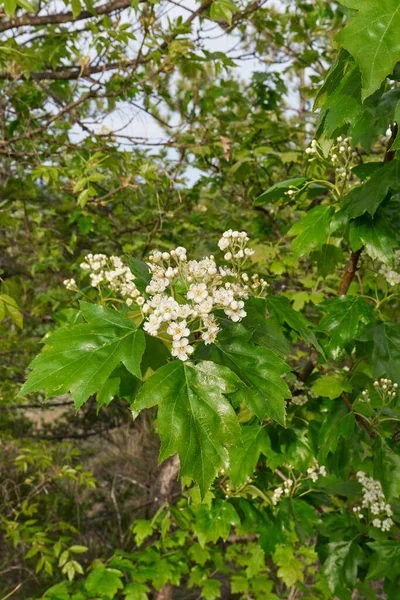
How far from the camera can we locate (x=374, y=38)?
1.08 m

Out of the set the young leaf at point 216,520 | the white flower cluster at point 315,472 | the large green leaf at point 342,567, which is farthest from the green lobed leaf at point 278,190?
the large green leaf at point 342,567

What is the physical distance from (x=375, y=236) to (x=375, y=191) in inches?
6.6

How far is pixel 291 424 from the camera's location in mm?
2113

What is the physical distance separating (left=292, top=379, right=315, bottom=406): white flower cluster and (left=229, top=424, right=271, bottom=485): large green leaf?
0.66ft

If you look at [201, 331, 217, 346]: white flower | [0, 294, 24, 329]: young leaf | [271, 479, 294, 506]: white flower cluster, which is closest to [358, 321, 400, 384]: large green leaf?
[201, 331, 217, 346]: white flower

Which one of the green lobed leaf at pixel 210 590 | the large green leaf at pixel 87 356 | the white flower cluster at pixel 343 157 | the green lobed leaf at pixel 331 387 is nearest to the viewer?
the large green leaf at pixel 87 356

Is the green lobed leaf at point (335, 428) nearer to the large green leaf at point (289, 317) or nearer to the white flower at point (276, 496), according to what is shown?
the large green leaf at point (289, 317)

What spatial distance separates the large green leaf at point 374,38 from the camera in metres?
1.07

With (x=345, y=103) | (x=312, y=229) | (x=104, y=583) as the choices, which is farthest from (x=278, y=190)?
(x=104, y=583)

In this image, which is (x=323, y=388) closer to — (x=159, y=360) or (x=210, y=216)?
(x=159, y=360)

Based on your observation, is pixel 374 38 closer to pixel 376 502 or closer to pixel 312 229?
pixel 312 229

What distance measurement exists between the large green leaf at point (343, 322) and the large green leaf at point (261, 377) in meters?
0.55

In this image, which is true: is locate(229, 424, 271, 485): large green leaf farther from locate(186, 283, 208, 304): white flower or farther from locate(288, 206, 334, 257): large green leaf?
locate(186, 283, 208, 304): white flower

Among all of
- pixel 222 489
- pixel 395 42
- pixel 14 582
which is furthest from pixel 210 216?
pixel 14 582
